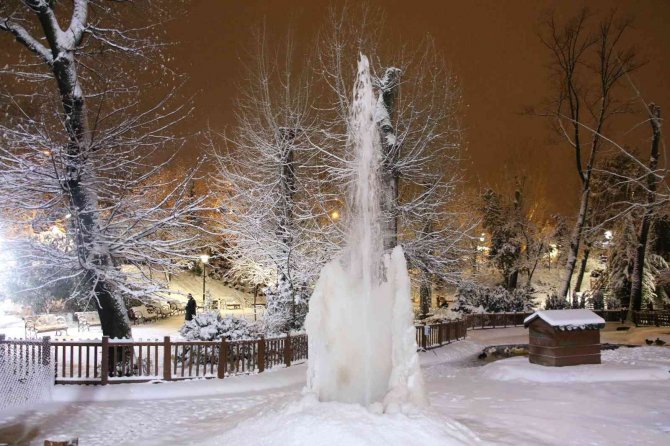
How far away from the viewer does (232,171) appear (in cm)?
2716

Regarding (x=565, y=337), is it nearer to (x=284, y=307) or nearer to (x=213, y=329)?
(x=213, y=329)

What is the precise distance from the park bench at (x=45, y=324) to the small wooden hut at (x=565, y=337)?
19.1 meters

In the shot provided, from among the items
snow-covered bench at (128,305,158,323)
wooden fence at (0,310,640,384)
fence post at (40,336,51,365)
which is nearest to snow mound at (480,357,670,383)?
wooden fence at (0,310,640,384)

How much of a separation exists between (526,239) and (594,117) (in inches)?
738

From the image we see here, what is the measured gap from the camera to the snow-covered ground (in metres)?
7.57

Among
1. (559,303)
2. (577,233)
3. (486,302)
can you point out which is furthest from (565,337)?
(486,302)

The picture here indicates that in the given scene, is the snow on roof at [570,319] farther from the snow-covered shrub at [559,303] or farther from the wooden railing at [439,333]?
the snow-covered shrub at [559,303]

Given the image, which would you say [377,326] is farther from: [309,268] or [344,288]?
[309,268]

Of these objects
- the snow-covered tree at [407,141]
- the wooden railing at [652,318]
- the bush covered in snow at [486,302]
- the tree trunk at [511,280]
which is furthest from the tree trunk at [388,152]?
the tree trunk at [511,280]

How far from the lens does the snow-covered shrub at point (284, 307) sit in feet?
74.4

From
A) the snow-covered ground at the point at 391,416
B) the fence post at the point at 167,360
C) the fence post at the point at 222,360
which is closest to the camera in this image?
the snow-covered ground at the point at 391,416

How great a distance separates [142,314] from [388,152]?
20.0 m

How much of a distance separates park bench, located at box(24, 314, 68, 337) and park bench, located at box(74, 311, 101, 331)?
2.22 feet

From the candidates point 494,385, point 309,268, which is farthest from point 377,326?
point 309,268
